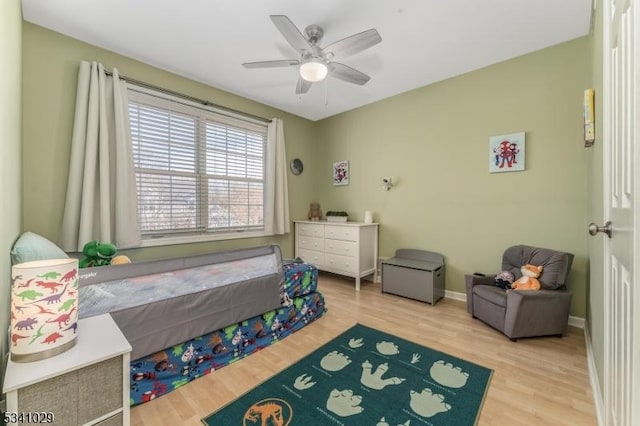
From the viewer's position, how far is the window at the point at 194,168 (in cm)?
290

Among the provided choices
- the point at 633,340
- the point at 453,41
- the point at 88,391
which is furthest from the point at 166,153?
the point at 633,340

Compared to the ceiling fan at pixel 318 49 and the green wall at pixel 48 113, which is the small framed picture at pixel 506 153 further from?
the green wall at pixel 48 113

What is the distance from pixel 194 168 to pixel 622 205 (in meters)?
3.57

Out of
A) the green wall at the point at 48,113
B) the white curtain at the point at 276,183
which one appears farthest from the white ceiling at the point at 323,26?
the white curtain at the point at 276,183

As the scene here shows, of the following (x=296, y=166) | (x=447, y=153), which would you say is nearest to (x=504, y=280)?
(x=447, y=153)

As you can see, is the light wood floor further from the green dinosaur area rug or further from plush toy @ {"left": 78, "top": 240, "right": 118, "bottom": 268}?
plush toy @ {"left": 78, "top": 240, "right": 118, "bottom": 268}

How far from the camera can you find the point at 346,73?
2422mm

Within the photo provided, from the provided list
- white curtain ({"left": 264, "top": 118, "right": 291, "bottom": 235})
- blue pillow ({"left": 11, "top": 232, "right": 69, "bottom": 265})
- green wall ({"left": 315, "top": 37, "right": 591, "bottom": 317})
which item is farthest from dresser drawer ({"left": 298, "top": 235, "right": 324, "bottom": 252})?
blue pillow ({"left": 11, "top": 232, "right": 69, "bottom": 265})

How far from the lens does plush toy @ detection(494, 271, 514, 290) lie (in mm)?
2535

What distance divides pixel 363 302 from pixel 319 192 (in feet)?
7.26

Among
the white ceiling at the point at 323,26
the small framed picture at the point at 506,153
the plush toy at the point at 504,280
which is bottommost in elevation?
the plush toy at the point at 504,280

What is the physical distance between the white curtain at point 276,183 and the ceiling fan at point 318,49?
5.52ft

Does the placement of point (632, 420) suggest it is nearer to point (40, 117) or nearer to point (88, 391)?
point (88, 391)

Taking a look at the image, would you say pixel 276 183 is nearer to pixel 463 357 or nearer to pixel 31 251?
pixel 31 251
